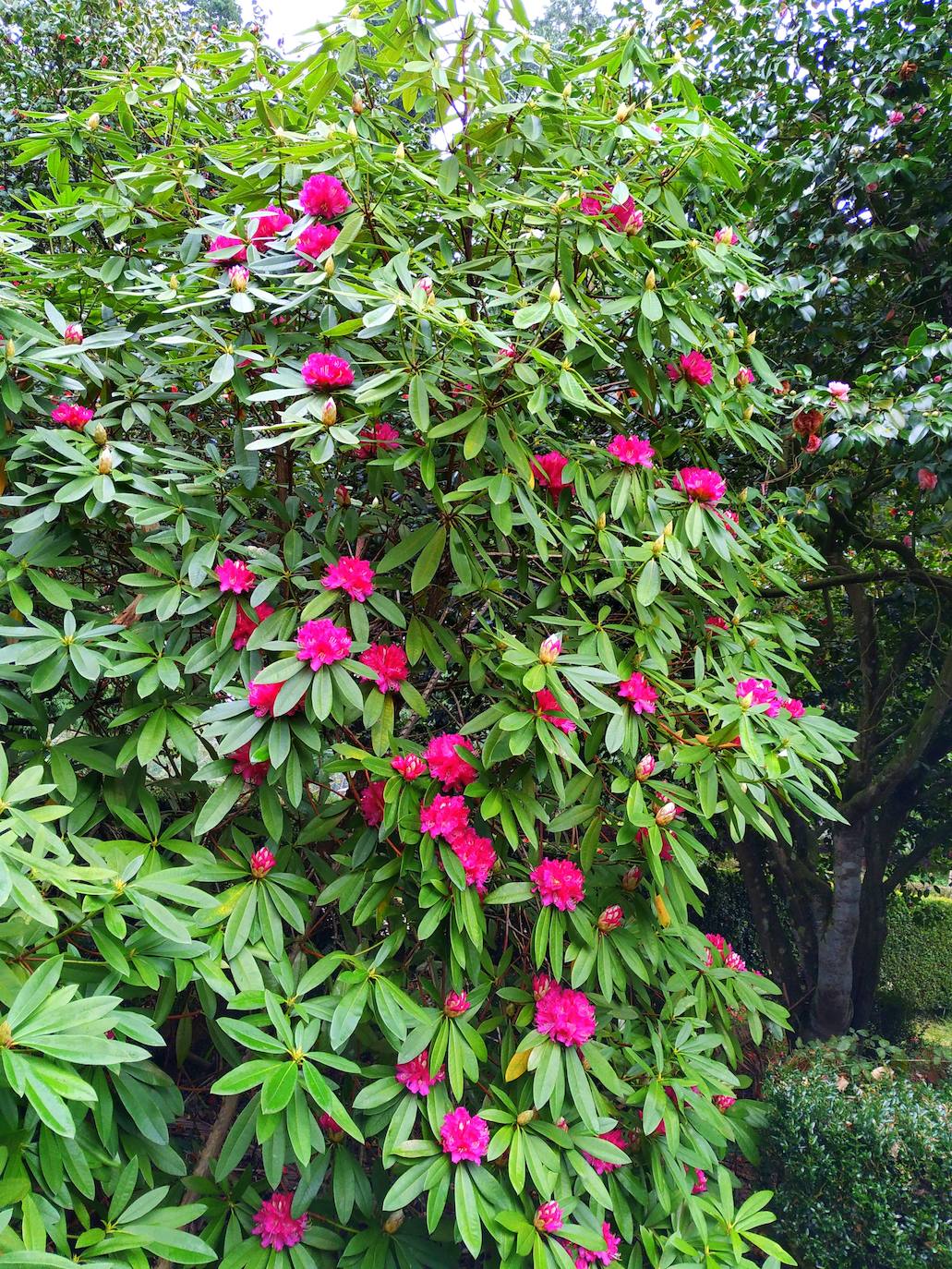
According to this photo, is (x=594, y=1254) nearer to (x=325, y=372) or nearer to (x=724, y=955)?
(x=724, y=955)

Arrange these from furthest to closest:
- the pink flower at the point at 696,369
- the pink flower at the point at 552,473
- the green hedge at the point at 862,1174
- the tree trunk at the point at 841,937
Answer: the tree trunk at the point at 841,937, the green hedge at the point at 862,1174, the pink flower at the point at 696,369, the pink flower at the point at 552,473

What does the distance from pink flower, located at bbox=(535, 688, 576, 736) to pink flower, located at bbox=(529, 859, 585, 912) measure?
26 cm

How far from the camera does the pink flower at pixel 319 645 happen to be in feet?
4.09

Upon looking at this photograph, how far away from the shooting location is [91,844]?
1.26 m

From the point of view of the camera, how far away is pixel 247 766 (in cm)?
132

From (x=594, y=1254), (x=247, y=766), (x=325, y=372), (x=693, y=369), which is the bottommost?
(x=594, y=1254)

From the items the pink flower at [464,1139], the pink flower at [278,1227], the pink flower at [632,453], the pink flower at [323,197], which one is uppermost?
the pink flower at [323,197]

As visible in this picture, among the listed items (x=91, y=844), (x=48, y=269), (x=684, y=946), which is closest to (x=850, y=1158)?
(x=684, y=946)

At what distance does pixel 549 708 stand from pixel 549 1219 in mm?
825

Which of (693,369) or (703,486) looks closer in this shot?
(703,486)

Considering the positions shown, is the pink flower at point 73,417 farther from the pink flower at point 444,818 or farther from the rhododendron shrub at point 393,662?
the pink flower at point 444,818

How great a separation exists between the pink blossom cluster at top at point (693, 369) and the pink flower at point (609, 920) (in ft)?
3.52

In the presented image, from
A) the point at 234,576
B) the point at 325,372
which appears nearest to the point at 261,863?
the point at 234,576

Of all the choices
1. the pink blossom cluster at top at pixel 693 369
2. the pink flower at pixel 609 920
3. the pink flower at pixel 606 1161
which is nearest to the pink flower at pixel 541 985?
the pink flower at pixel 609 920
